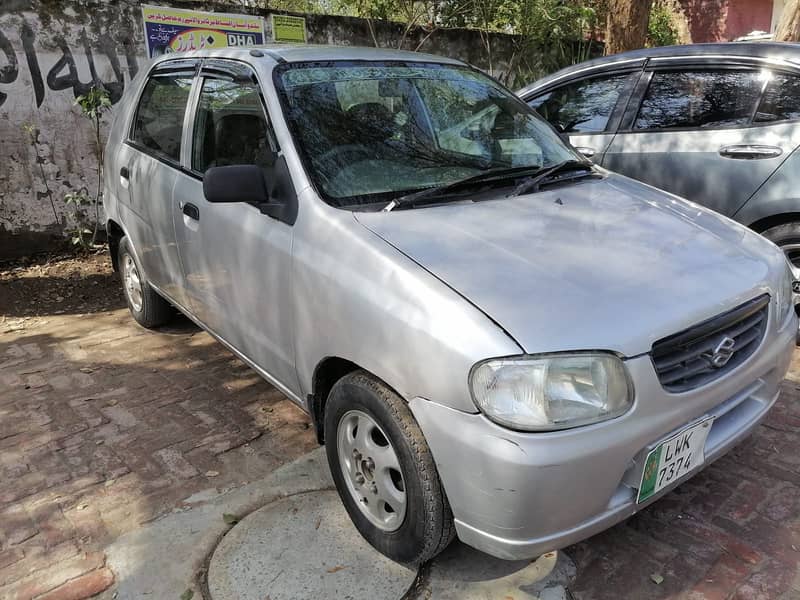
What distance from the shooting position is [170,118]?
3.79m

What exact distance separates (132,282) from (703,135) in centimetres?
397

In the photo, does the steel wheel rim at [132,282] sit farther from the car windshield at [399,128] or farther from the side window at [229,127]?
the car windshield at [399,128]

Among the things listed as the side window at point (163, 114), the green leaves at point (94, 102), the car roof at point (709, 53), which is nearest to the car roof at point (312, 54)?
the side window at point (163, 114)

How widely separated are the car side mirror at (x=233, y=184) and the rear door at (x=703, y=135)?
274cm

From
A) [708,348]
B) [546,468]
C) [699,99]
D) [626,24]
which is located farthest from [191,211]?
[626,24]

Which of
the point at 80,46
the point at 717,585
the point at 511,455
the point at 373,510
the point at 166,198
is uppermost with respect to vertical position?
the point at 80,46

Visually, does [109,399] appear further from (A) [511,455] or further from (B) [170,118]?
(A) [511,455]

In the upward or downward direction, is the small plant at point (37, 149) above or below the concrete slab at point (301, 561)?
above

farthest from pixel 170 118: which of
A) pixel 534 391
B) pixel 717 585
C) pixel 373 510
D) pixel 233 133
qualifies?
pixel 717 585

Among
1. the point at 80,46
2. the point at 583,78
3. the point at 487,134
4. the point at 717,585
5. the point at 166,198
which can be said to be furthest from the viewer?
the point at 80,46

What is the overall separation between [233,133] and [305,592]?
82.0 inches

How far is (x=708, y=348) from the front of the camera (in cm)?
215

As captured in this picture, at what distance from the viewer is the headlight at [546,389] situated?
6.16ft

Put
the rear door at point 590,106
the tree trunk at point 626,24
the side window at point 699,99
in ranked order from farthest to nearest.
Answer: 1. the tree trunk at point 626,24
2. the rear door at point 590,106
3. the side window at point 699,99
